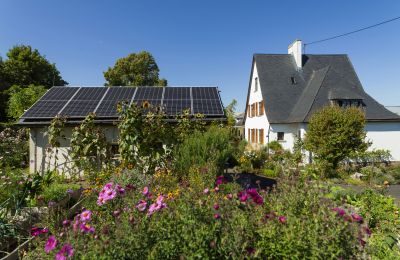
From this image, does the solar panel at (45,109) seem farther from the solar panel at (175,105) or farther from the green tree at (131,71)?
the green tree at (131,71)

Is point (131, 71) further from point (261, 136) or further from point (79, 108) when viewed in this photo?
point (79, 108)

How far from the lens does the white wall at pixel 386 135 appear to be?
717 inches

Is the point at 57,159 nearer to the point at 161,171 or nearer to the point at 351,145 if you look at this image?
the point at 161,171

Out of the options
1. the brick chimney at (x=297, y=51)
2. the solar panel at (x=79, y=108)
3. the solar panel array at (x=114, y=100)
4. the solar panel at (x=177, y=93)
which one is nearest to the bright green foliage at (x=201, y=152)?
the solar panel array at (x=114, y=100)

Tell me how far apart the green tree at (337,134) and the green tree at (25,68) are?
98.0 ft

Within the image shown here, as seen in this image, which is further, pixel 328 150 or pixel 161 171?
pixel 328 150

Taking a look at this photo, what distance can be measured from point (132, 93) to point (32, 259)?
9796mm

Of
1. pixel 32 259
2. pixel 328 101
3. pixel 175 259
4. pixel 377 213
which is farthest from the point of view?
pixel 328 101

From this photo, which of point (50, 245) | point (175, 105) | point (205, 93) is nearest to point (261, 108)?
point (205, 93)

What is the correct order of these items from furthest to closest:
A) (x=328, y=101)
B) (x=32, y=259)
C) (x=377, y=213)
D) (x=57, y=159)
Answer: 1. (x=328, y=101)
2. (x=57, y=159)
3. (x=377, y=213)
4. (x=32, y=259)

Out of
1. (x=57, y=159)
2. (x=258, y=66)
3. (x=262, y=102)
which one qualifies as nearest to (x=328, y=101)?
(x=262, y=102)

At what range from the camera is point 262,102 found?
2317 centimetres

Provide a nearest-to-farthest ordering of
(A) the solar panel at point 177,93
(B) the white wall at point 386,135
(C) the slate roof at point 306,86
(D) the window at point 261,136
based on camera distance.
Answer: (A) the solar panel at point 177,93
(B) the white wall at point 386,135
(C) the slate roof at point 306,86
(D) the window at point 261,136

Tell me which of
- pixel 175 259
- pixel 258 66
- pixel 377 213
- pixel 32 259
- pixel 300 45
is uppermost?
pixel 300 45
